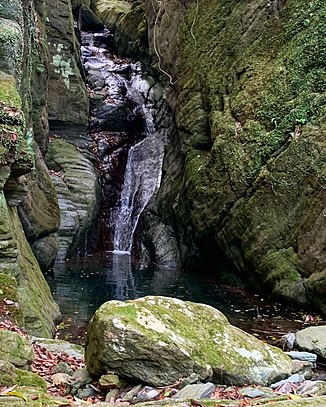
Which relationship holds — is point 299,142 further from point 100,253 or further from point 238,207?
point 100,253

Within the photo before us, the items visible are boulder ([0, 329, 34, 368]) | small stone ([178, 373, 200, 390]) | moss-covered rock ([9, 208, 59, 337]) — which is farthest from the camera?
moss-covered rock ([9, 208, 59, 337])

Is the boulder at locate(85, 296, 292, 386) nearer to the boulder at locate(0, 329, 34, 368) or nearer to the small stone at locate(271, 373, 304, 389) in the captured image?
the small stone at locate(271, 373, 304, 389)

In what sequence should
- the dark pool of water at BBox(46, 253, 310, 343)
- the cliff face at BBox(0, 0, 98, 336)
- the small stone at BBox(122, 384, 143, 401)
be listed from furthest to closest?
the dark pool of water at BBox(46, 253, 310, 343), the cliff face at BBox(0, 0, 98, 336), the small stone at BBox(122, 384, 143, 401)

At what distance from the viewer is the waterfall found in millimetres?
21641

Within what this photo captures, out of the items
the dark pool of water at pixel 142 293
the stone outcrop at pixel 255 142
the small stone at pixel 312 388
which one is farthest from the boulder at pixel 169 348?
the stone outcrop at pixel 255 142

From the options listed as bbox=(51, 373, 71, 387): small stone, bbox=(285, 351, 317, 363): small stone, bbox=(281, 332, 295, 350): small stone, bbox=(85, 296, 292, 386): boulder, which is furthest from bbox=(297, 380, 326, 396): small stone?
bbox=(281, 332, 295, 350): small stone

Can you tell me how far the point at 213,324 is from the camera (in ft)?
17.7

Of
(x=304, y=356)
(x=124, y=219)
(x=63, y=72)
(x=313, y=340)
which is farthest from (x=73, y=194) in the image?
(x=304, y=356)

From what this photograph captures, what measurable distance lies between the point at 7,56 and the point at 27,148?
2.14 m

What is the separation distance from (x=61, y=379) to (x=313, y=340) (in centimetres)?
426

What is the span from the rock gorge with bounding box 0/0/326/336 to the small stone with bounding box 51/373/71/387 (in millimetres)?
1840

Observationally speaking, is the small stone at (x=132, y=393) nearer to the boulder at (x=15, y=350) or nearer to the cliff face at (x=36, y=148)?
the boulder at (x=15, y=350)

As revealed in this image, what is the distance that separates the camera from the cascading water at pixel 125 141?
21906mm

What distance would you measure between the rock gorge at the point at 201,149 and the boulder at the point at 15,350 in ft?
6.49
